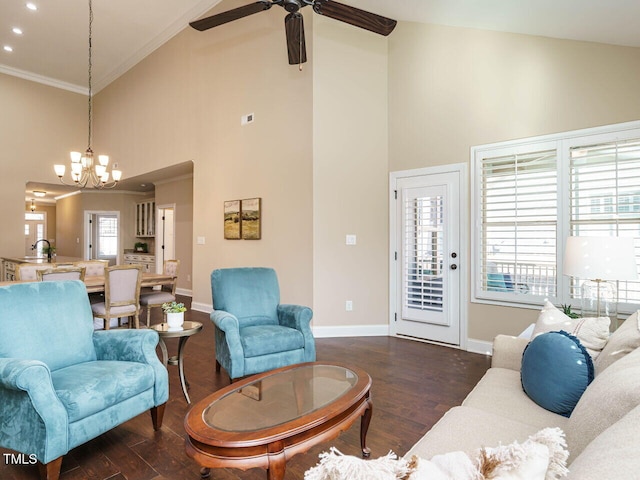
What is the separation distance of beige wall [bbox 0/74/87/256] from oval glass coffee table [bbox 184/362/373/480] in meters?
8.63

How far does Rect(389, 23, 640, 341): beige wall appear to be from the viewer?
335cm

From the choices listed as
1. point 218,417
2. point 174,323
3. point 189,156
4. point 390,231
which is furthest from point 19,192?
point 218,417

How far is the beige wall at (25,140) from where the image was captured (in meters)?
7.82

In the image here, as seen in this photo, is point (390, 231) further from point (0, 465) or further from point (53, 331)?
point (0, 465)

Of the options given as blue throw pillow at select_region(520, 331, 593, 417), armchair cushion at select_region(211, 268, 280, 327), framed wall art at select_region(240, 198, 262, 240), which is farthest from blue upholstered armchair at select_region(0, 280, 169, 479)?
framed wall art at select_region(240, 198, 262, 240)

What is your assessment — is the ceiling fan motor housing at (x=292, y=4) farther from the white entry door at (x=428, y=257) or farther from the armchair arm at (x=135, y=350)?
the armchair arm at (x=135, y=350)

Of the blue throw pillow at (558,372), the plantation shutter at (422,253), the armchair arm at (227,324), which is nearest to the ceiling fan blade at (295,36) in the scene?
the plantation shutter at (422,253)

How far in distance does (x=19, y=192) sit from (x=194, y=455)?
9.14m

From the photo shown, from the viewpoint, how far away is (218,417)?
5.38ft

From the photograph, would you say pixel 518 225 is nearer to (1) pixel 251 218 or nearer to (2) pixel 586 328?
(2) pixel 586 328

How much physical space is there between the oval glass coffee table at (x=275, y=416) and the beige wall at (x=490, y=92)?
2643 mm

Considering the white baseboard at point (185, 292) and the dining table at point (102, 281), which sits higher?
the dining table at point (102, 281)

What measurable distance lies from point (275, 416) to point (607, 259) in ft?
7.53

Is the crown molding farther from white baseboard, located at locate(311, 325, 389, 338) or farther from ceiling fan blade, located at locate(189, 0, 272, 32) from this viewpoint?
white baseboard, located at locate(311, 325, 389, 338)
